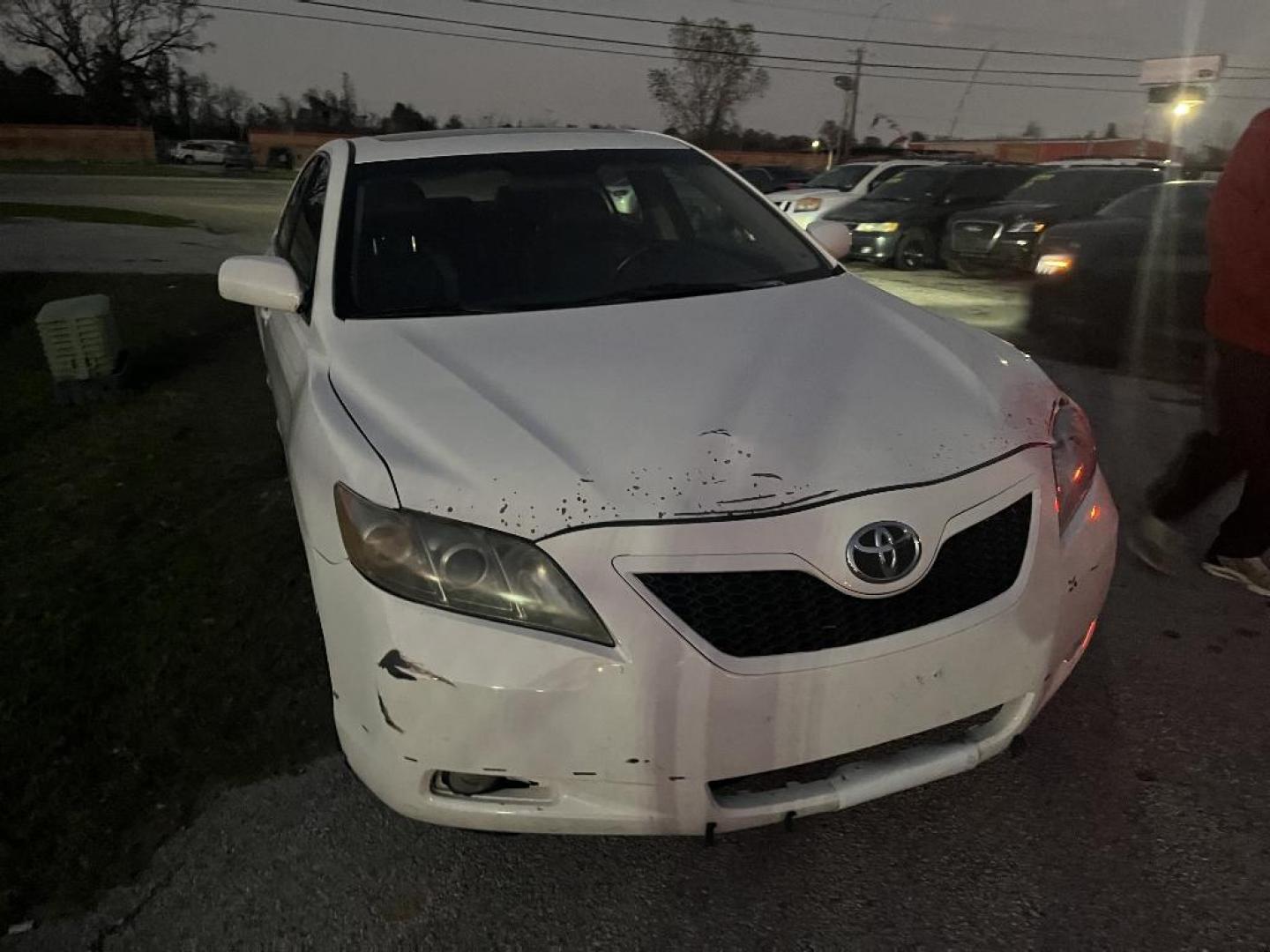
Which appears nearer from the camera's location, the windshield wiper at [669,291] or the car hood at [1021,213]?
the windshield wiper at [669,291]

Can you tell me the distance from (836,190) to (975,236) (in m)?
4.65

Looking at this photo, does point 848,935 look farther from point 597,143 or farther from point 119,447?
point 119,447

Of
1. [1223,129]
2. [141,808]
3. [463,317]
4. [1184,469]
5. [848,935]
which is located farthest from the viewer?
[1223,129]

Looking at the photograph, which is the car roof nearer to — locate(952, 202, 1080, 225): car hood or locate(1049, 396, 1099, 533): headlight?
locate(1049, 396, 1099, 533): headlight

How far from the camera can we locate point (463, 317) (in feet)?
8.64

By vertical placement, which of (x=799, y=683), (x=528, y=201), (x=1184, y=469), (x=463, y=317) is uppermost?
(x=528, y=201)

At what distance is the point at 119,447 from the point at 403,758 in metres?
3.86

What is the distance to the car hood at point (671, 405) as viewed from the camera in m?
1.79

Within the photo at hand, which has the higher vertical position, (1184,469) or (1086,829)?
(1184,469)

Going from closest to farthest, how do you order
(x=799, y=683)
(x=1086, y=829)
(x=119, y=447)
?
(x=799, y=683) → (x=1086, y=829) → (x=119, y=447)

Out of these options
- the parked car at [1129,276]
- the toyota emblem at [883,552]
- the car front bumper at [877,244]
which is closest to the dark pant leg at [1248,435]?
the toyota emblem at [883,552]

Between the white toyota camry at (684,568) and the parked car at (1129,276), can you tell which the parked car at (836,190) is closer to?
the parked car at (1129,276)

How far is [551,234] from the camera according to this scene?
3.10 m

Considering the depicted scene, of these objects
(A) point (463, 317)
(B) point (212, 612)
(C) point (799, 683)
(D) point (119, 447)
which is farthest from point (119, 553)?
(C) point (799, 683)
